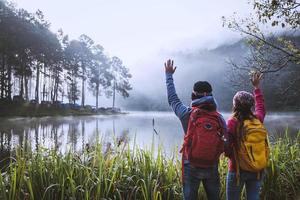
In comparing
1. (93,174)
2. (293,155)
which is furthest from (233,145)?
(293,155)

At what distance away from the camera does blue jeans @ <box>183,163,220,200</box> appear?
3.51m

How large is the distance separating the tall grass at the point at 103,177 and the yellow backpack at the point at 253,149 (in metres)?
1.04

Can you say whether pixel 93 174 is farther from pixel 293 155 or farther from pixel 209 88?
pixel 293 155

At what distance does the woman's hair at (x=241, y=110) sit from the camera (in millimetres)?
3707

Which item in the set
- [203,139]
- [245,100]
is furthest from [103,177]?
[245,100]

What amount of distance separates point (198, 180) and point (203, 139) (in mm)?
452

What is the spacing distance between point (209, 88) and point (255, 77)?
3.52 feet

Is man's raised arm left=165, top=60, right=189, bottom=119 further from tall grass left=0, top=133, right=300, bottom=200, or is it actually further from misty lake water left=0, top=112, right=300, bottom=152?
misty lake water left=0, top=112, right=300, bottom=152

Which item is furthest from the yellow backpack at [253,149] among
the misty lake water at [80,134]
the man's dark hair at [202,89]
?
the misty lake water at [80,134]

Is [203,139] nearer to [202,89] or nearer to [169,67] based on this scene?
[202,89]

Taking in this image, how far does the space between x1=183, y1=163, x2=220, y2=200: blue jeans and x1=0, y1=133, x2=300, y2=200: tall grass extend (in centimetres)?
53

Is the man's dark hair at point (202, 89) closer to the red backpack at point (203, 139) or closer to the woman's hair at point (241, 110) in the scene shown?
the red backpack at point (203, 139)

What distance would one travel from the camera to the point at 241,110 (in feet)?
12.3

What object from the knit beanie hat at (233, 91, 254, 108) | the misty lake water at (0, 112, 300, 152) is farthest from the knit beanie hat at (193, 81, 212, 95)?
the misty lake water at (0, 112, 300, 152)
